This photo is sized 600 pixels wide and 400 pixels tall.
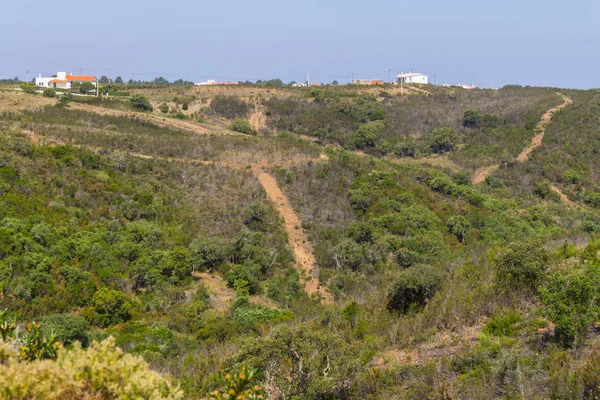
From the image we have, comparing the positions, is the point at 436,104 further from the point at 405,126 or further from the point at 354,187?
the point at 354,187

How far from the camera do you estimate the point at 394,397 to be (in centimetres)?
771

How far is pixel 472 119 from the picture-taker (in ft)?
160

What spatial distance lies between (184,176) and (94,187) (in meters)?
5.04

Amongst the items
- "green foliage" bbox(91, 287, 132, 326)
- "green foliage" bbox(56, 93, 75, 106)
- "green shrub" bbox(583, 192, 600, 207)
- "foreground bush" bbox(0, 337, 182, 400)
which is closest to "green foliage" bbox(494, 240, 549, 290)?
"foreground bush" bbox(0, 337, 182, 400)

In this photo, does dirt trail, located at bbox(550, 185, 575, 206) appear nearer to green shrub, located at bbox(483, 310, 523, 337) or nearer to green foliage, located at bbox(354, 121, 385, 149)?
green foliage, located at bbox(354, 121, 385, 149)

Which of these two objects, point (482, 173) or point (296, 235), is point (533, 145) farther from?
point (296, 235)

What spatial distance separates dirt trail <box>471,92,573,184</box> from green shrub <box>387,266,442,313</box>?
84.1 feet

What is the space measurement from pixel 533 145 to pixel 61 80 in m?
50.0

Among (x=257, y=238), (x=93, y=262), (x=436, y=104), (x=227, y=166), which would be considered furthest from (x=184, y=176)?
(x=436, y=104)

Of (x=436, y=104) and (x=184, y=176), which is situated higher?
(x=436, y=104)

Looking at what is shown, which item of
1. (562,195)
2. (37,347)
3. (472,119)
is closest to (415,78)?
(472,119)

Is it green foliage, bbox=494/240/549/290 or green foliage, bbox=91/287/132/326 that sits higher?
green foliage, bbox=494/240/549/290

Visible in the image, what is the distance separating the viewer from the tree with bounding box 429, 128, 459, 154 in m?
44.2

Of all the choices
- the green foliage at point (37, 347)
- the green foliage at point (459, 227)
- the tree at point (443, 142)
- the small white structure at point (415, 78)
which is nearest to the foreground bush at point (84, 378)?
the green foliage at point (37, 347)
